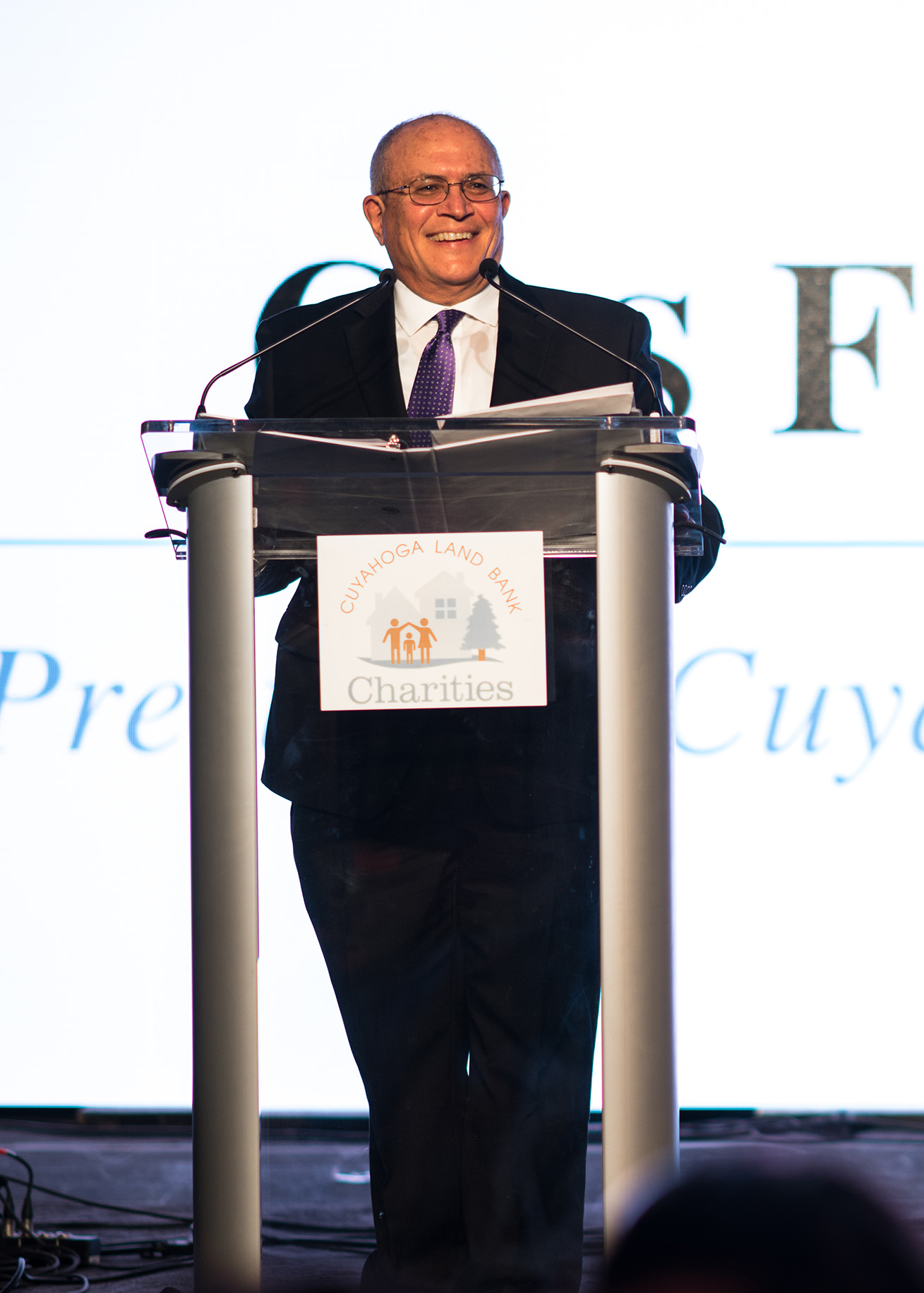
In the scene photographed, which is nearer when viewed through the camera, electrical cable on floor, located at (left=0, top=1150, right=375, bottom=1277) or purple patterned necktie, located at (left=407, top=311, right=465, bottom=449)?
purple patterned necktie, located at (left=407, top=311, right=465, bottom=449)

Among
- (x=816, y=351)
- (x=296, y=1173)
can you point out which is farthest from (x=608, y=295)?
(x=296, y=1173)

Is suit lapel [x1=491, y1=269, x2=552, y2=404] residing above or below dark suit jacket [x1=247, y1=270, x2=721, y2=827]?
above

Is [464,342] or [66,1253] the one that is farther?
[66,1253]

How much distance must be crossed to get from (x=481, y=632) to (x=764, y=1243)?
2.31 feet

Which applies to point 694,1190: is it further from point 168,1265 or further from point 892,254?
point 892,254

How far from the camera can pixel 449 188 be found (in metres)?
1.57

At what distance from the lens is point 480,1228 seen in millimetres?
1115

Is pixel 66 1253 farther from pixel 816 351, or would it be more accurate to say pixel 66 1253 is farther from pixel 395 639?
pixel 816 351

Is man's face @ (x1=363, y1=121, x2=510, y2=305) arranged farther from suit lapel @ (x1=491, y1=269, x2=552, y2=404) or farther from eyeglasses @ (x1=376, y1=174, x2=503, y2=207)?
suit lapel @ (x1=491, y1=269, x2=552, y2=404)

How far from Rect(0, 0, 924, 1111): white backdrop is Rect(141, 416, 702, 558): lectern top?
138 centimetres

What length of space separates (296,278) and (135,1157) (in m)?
1.73

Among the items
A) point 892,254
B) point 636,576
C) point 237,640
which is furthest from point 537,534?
point 892,254

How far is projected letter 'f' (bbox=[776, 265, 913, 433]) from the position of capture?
2533mm

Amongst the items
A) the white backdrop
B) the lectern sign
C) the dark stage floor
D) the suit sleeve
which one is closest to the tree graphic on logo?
the lectern sign
